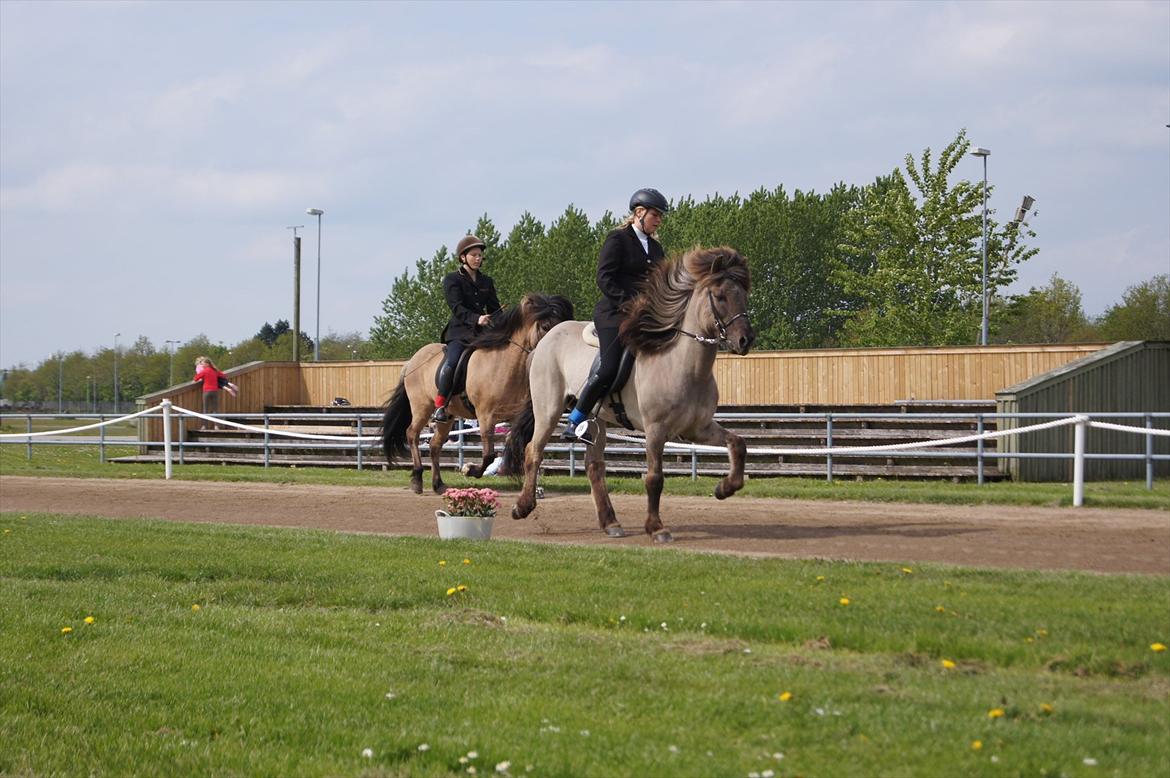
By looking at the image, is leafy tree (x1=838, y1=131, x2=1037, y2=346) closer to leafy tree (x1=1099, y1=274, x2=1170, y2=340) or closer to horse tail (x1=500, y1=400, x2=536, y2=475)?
leafy tree (x1=1099, y1=274, x2=1170, y2=340)

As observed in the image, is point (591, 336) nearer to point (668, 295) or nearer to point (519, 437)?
point (668, 295)

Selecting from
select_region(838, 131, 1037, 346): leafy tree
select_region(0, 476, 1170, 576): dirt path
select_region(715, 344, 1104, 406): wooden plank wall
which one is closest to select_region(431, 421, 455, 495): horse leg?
select_region(0, 476, 1170, 576): dirt path

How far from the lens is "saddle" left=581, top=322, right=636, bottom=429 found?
12922 mm

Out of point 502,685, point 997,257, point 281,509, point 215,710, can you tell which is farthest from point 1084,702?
point 997,257

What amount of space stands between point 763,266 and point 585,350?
2258 inches

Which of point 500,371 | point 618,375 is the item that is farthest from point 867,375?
point 618,375

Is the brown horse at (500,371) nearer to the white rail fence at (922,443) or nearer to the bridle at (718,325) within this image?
the white rail fence at (922,443)

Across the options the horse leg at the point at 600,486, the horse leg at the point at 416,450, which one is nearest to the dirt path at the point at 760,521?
the horse leg at the point at 600,486

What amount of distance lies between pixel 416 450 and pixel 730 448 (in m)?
7.97

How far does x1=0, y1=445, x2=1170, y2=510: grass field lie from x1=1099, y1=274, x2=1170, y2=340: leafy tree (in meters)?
32.4

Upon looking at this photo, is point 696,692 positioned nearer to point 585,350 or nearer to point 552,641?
point 552,641

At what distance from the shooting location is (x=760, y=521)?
1433 cm

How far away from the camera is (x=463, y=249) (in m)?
18.5

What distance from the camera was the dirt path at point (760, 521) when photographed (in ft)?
36.8
